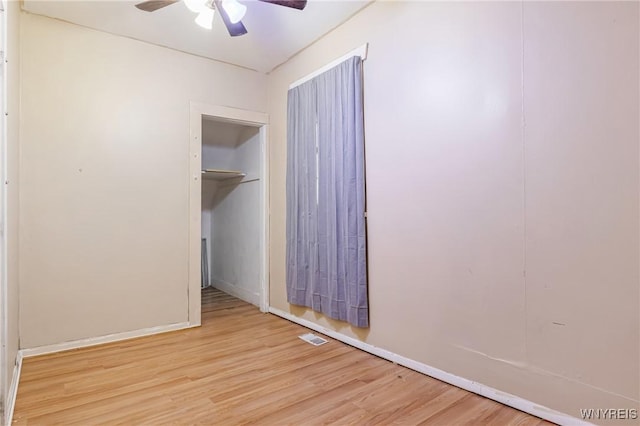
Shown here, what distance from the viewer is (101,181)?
9.60 ft

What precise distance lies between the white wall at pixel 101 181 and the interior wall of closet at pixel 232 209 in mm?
744

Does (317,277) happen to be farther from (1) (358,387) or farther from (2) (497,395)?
(2) (497,395)

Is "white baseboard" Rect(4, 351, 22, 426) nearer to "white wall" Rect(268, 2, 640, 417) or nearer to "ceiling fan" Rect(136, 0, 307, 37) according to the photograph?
"white wall" Rect(268, 2, 640, 417)

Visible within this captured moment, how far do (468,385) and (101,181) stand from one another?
3158 millimetres

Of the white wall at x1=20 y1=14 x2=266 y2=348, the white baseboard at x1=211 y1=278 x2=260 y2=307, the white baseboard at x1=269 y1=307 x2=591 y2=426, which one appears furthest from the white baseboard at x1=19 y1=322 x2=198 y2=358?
the white baseboard at x1=269 y1=307 x2=591 y2=426

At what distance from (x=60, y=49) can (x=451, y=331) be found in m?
3.63

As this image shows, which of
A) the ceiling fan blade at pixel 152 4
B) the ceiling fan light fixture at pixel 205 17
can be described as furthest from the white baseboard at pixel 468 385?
the ceiling fan blade at pixel 152 4

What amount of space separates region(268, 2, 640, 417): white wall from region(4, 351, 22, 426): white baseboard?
7.06 feet

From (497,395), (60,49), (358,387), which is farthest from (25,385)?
(497,395)

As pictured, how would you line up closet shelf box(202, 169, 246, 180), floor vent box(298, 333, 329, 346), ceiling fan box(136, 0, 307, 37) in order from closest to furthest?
ceiling fan box(136, 0, 307, 37) < floor vent box(298, 333, 329, 346) < closet shelf box(202, 169, 246, 180)

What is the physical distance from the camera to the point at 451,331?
2105 millimetres

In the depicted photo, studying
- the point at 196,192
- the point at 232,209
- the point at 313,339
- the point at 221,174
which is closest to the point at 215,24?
the point at 196,192

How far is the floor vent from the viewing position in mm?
2828

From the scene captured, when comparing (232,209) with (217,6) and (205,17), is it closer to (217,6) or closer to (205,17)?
(205,17)
